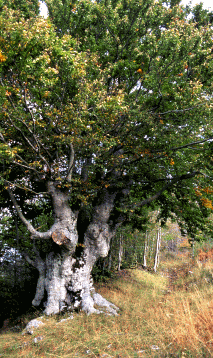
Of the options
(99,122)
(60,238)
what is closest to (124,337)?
(60,238)

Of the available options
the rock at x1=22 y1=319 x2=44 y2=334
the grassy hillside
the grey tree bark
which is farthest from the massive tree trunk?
the rock at x1=22 y1=319 x2=44 y2=334

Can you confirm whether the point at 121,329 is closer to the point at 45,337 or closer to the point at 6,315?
the point at 45,337

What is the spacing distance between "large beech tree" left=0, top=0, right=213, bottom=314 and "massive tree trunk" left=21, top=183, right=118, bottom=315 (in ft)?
0.12

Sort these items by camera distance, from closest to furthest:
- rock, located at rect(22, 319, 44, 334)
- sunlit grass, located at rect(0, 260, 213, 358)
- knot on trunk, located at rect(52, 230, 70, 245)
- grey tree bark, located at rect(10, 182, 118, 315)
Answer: sunlit grass, located at rect(0, 260, 213, 358) < rock, located at rect(22, 319, 44, 334) < knot on trunk, located at rect(52, 230, 70, 245) < grey tree bark, located at rect(10, 182, 118, 315)

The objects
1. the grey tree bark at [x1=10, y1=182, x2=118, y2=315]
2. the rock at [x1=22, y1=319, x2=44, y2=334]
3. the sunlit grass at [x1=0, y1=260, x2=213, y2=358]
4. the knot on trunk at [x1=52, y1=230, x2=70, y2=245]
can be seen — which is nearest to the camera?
the sunlit grass at [x1=0, y1=260, x2=213, y2=358]

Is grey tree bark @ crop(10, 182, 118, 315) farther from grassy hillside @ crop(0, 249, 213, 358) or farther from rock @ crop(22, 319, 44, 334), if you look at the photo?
rock @ crop(22, 319, 44, 334)

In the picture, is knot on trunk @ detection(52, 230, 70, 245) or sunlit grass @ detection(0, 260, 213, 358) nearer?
sunlit grass @ detection(0, 260, 213, 358)

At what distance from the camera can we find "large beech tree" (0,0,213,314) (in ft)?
20.5

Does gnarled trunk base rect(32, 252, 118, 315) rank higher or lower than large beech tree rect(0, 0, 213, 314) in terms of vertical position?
lower

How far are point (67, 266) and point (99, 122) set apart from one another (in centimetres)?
534

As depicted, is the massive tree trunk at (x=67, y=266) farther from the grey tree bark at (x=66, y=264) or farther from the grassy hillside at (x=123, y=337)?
the grassy hillside at (x=123, y=337)

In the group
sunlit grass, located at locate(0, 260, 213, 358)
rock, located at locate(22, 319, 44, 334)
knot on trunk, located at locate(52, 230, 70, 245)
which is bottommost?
rock, located at locate(22, 319, 44, 334)

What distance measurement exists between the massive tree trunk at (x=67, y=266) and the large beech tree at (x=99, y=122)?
0.12 feet

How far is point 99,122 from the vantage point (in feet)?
22.1
